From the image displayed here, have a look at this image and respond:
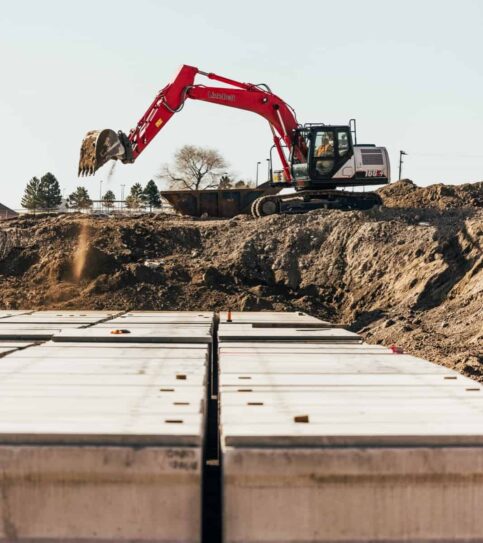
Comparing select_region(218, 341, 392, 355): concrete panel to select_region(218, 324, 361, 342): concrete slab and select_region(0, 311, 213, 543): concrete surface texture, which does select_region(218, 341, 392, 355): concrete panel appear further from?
select_region(0, 311, 213, 543): concrete surface texture

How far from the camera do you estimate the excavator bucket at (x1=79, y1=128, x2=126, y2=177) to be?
73.0ft

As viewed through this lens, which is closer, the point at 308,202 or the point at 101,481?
the point at 101,481

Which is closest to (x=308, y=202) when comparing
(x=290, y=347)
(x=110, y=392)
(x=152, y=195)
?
(x=290, y=347)

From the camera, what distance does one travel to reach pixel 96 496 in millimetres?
5000

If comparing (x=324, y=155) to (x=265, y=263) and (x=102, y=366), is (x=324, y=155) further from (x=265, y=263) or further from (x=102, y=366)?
(x=102, y=366)

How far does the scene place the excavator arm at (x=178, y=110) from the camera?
22.6 meters

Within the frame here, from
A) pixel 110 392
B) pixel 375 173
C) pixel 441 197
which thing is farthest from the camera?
pixel 441 197

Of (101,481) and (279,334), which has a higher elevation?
(279,334)

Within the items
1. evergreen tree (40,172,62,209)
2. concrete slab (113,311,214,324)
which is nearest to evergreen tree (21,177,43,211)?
evergreen tree (40,172,62,209)

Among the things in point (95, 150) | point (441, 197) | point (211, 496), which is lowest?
point (211, 496)

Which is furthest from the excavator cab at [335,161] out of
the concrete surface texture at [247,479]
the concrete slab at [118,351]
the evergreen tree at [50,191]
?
the evergreen tree at [50,191]

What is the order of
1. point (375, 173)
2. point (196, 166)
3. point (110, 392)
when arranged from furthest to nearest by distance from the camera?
point (196, 166) < point (375, 173) < point (110, 392)

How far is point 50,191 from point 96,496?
88.3 meters

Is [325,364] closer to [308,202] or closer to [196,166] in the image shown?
[308,202]
